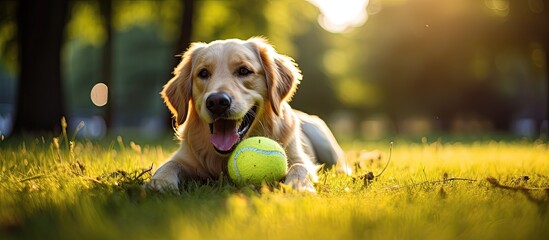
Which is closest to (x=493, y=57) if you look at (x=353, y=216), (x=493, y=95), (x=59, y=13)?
(x=493, y=95)

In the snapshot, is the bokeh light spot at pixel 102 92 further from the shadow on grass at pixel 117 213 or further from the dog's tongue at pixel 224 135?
the shadow on grass at pixel 117 213

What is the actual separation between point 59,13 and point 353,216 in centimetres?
1129

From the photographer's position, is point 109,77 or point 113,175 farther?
point 109,77

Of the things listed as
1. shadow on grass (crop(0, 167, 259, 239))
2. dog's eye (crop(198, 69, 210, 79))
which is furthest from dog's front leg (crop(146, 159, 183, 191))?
dog's eye (crop(198, 69, 210, 79))

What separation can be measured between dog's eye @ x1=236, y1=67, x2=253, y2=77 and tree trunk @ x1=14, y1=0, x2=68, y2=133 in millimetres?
8562

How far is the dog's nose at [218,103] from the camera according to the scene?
4492 mm

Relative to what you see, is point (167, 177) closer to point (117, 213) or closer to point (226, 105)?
point (226, 105)

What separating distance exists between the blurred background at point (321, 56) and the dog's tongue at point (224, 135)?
2380mm

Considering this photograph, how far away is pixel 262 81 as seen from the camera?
5.11 metres

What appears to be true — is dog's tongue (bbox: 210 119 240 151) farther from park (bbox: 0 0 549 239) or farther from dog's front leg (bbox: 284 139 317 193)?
dog's front leg (bbox: 284 139 317 193)

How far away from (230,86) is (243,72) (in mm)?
314

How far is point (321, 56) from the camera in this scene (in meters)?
43.8

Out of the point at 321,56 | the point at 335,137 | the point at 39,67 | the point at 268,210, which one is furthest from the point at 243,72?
the point at 321,56

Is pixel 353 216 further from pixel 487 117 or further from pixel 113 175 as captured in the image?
pixel 487 117
